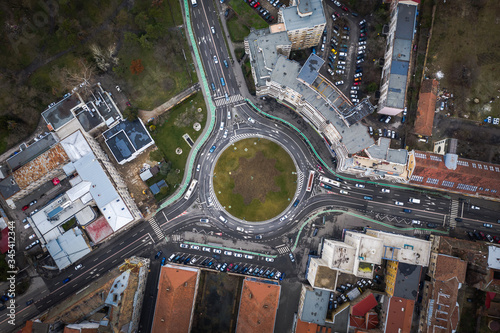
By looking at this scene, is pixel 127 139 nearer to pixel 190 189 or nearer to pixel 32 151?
pixel 190 189

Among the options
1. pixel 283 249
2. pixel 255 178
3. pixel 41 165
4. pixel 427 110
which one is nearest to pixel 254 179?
pixel 255 178

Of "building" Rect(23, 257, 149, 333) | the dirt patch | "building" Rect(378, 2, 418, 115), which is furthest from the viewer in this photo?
the dirt patch

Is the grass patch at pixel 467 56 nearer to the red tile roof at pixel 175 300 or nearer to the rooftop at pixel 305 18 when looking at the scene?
the rooftop at pixel 305 18

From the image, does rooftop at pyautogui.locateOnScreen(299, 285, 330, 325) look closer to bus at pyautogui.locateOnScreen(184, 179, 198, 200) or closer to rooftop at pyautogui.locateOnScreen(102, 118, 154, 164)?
bus at pyautogui.locateOnScreen(184, 179, 198, 200)

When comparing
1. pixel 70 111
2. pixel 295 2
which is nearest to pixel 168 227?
pixel 70 111

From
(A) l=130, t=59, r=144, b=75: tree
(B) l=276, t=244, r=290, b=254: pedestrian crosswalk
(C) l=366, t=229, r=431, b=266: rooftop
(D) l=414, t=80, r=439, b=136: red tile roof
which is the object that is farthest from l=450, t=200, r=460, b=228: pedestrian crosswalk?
(A) l=130, t=59, r=144, b=75: tree
